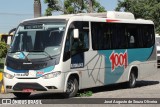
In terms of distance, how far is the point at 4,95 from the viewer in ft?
58.3

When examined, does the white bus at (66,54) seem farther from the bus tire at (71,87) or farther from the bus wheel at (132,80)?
the bus wheel at (132,80)

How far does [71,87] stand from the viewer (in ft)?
52.7

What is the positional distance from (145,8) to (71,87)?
40.0m

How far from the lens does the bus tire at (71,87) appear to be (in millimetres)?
15891

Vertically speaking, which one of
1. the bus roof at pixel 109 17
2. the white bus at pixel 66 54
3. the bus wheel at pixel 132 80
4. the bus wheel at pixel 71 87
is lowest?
the bus wheel at pixel 132 80

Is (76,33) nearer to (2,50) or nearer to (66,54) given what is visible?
(66,54)

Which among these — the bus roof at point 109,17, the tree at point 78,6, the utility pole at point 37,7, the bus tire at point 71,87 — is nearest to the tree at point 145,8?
the tree at point 78,6

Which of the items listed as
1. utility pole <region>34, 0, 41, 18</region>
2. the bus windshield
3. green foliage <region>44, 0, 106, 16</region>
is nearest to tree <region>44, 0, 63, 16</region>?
green foliage <region>44, 0, 106, 16</region>

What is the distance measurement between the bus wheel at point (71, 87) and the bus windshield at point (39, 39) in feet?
3.70

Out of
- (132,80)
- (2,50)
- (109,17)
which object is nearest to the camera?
(109,17)

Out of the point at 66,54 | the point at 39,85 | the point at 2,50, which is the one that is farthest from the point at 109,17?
the point at 2,50

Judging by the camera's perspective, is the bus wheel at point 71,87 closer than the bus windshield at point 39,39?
No

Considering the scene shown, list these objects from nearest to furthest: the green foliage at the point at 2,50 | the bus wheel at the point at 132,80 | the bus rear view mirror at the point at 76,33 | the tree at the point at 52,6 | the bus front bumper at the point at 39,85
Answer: the bus front bumper at the point at 39,85
the bus rear view mirror at the point at 76,33
the bus wheel at the point at 132,80
the green foliage at the point at 2,50
the tree at the point at 52,6

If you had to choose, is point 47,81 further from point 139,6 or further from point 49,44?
point 139,6
